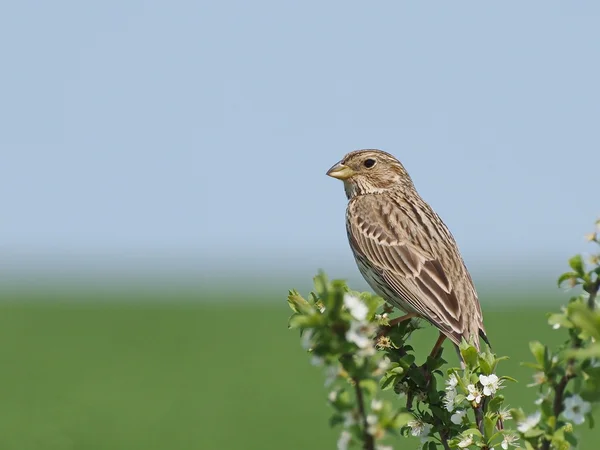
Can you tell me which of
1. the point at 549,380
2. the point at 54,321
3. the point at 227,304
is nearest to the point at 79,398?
the point at 54,321

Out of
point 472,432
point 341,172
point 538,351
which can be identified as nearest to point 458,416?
point 472,432

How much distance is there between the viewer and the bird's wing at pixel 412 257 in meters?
7.23

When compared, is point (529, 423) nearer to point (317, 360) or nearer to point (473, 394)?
point (317, 360)

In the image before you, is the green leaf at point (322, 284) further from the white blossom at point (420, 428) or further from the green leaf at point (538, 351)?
the white blossom at point (420, 428)

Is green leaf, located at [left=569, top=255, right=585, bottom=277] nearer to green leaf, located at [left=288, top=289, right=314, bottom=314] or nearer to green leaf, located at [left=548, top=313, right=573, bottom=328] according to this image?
green leaf, located at [left=548, top=313, right=573, bottom=328]

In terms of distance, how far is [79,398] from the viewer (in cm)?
2758

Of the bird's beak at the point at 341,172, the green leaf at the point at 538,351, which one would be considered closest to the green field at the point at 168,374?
the bird's beak at the point at 341,172

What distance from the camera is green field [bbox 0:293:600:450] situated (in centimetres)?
2297

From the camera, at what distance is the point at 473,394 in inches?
146

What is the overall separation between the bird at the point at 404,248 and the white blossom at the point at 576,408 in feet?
12.8

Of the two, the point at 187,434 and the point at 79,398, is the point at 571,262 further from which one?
the point at 79,398

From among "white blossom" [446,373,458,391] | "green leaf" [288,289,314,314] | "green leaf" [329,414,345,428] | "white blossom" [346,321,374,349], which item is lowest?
"green leaf" [329,414,345,428]

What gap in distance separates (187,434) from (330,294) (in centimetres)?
2099

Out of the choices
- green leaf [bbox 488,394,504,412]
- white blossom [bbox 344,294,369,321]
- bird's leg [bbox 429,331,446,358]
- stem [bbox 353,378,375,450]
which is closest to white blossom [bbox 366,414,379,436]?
stem [bbox 353,378,375,450]
